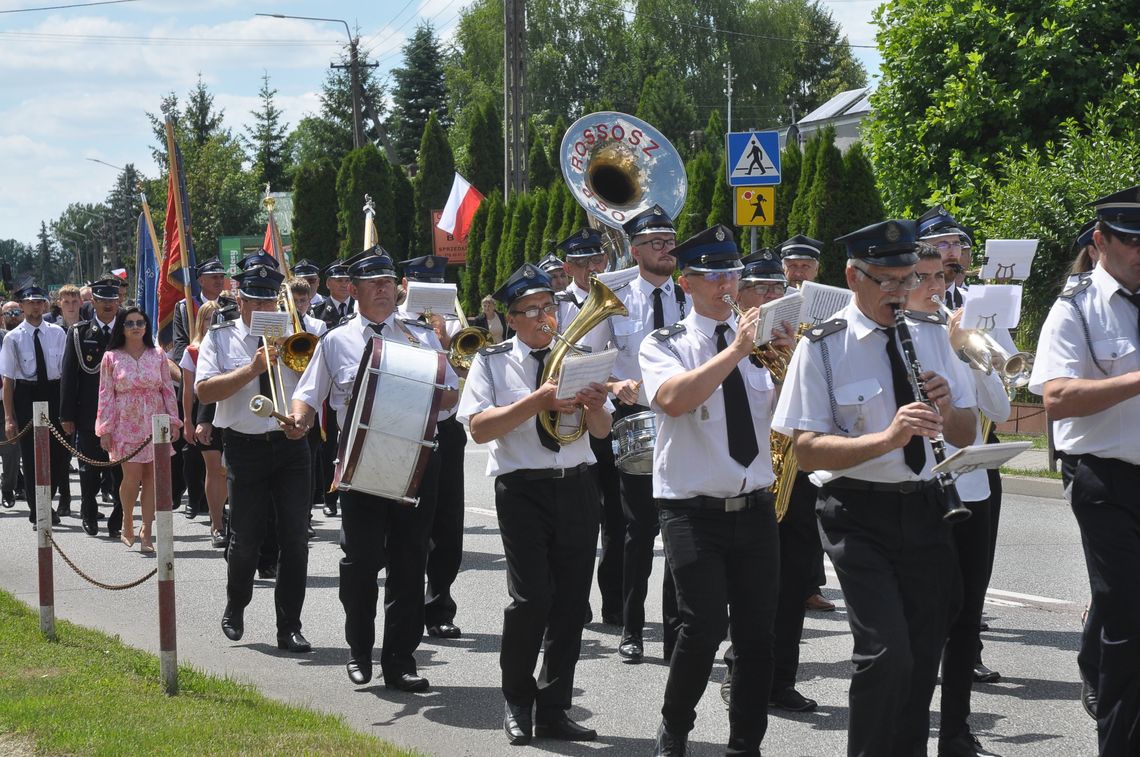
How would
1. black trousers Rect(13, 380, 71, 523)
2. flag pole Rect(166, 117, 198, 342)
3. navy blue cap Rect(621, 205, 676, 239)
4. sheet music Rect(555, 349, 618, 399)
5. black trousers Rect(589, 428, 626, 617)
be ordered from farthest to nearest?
black trousers Rect(13, 380, 71, 523) < flag pole Rect(166, 117, 198, 342) < black trousers Rect(589, 428, 626, 617) < navy blue cap Rect(621, 205, 676, 239) < sheet music Rect(555, 349, 618, 399)

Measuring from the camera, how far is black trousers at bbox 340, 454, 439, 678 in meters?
7.48

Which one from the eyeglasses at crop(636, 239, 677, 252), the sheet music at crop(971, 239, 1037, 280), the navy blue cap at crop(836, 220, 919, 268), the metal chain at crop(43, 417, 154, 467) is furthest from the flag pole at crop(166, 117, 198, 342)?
the navy blue cap at crop(836, 220, 919, 268)

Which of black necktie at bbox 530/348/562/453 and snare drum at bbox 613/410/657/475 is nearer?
black necktie at bbox 530/348/562/453

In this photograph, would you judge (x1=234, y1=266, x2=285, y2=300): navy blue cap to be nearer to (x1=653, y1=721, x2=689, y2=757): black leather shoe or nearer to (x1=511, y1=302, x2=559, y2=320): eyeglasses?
(x1=511, y1=302, x2=559, y2=320): eyeglasses

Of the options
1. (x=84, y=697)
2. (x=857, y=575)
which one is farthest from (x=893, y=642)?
(x=84, y=697)

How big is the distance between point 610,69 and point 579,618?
6302 cm

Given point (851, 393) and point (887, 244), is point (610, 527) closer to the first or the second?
point (851, 393)

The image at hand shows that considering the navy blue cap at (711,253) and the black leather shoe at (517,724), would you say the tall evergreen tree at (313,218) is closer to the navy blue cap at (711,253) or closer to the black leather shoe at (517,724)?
the black leather shoe at (517,724)

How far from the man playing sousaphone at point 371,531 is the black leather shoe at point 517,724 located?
1028 mm

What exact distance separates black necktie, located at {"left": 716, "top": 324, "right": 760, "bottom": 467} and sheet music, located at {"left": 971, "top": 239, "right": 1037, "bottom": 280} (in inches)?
71.0

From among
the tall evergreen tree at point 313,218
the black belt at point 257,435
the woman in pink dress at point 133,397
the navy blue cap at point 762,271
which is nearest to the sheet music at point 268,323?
the black belt at point 257,435

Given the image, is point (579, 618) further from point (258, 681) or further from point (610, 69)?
point (610, 69)

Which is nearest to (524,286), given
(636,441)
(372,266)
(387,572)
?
(636,441)

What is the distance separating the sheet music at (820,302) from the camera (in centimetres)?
562
